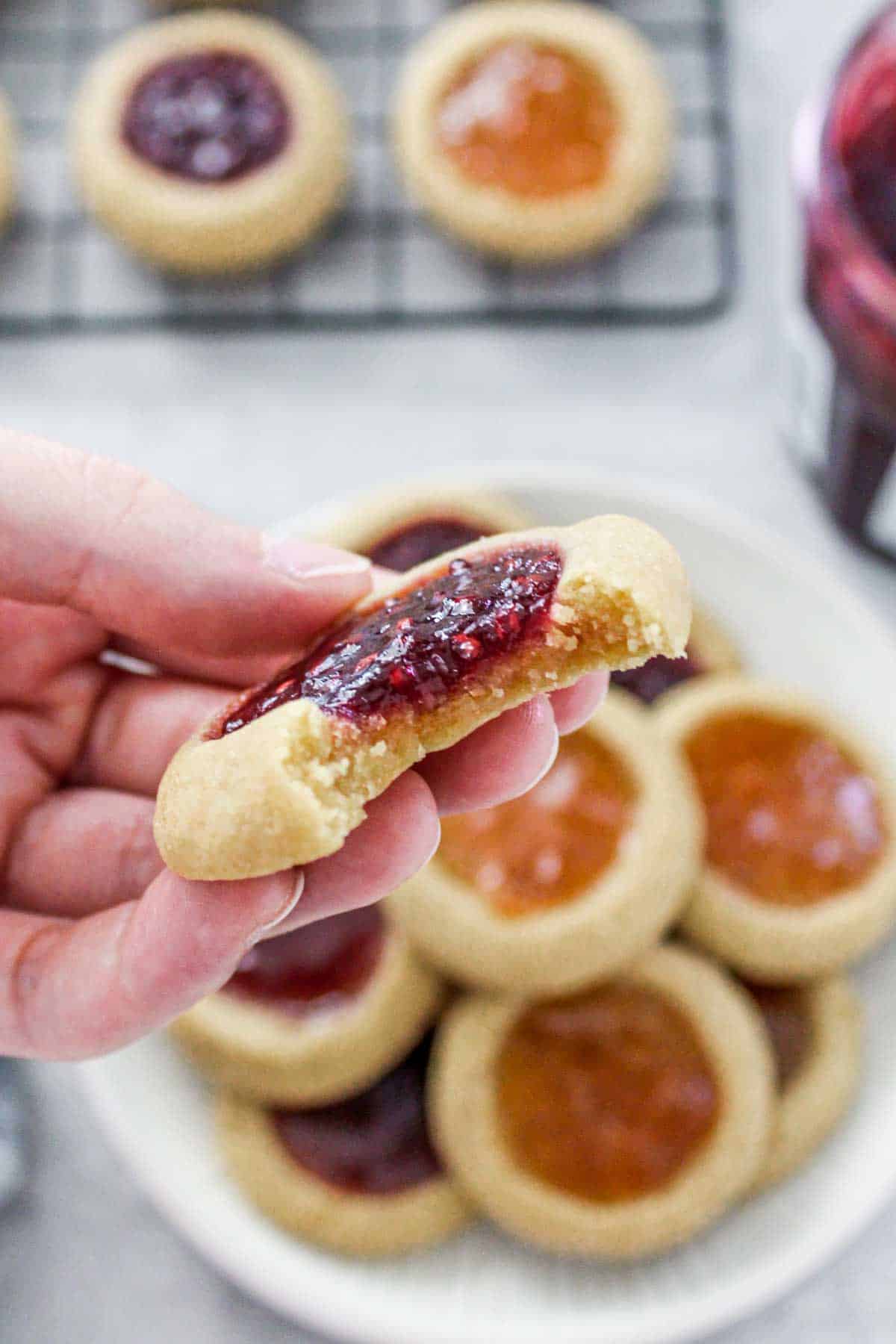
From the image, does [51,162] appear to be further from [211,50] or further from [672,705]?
[672,705]

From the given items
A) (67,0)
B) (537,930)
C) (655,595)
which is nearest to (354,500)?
(537,930)

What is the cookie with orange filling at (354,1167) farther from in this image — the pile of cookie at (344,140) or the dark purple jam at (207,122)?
the dark purple jam at (207,122)

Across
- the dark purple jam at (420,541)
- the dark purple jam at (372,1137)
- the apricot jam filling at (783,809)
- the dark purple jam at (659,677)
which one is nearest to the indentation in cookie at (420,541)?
the dark purple jam at (420,541)

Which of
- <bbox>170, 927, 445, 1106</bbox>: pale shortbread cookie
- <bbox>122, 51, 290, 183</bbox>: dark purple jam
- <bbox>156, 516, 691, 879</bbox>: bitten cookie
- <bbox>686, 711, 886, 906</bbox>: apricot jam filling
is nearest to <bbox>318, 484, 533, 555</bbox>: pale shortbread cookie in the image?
<bbox>686, 711, 886, 906</bbox>: apricot jam filling

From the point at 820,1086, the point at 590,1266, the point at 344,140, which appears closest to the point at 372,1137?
the point at 590,1266

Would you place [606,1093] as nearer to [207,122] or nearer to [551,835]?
[551,835]

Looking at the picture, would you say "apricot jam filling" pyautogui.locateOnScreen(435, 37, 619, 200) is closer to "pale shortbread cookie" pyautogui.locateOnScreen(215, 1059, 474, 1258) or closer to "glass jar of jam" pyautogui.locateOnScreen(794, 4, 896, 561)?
"glass jar of jam" pyautogui.locateOnScreen(794, 4, 896, 561)
